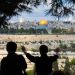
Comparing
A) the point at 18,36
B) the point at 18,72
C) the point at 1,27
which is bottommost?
the point at 18,36

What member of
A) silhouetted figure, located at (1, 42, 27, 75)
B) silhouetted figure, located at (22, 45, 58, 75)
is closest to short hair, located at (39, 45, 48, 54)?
silhouetted figure, located at (22, 45, 58, 75)

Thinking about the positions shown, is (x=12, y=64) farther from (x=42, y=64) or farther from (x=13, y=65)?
(x=42, y=64)

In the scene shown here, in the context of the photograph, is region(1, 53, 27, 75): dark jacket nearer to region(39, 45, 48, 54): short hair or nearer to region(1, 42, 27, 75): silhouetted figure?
region(1, 42, 27, 75): silhouetted figure

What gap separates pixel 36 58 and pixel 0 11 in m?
1.20

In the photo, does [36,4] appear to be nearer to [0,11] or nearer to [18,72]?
[0,11]

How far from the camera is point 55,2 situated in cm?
691

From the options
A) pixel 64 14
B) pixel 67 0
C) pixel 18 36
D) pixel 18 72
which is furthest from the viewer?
pixel 18 36

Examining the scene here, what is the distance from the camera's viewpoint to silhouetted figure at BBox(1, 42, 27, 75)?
5.87m

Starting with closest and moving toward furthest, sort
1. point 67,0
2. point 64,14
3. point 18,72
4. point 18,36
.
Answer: point 18,72 → point 67,0 → point 64,14 → point 18,36

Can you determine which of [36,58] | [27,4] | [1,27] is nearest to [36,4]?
[27,4]

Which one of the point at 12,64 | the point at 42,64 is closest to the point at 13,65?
the point at 12,64

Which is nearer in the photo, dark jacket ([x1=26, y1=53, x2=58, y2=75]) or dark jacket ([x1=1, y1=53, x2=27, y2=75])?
dark jacket ([x1=1, y1=53, x2=27, y2=75])

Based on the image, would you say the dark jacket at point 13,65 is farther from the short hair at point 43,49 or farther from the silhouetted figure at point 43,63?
the short hair at point 43,49

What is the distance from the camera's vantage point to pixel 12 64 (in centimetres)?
592
